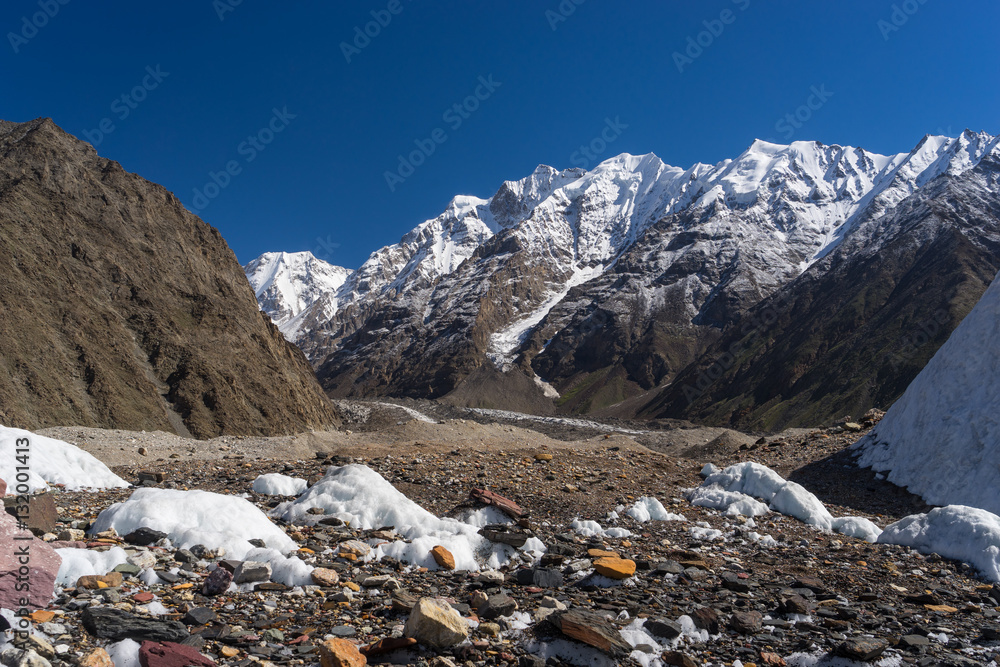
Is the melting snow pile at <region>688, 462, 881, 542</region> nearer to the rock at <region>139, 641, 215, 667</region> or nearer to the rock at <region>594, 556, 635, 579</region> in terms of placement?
the rock at <region>594, 556, 635, 579</region>

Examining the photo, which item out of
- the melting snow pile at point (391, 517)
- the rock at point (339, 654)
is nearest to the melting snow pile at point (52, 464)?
the melting snow pile at point (391, 517)

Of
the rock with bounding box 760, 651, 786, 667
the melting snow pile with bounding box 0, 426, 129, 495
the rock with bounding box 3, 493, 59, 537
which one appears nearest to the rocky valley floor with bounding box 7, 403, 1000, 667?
the rock with bounding box 760, 651, 786, 667

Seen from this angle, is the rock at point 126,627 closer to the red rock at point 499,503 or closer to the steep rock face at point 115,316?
the red rock at point 499,503

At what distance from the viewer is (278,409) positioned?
48.2 m

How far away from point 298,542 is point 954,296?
153 m

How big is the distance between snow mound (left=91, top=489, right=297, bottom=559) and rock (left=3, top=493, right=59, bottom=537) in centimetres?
65

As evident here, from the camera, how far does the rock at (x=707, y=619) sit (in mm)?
7127

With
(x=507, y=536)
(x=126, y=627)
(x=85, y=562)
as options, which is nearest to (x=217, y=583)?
(x=126, y=627)

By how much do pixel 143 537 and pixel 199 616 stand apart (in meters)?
2.65

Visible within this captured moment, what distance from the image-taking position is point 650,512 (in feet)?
45.0

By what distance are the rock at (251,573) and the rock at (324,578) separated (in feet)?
1.96

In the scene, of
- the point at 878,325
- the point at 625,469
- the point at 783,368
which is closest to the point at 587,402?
the point at 783,368

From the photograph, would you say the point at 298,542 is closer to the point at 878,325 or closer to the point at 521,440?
the point at 521,440

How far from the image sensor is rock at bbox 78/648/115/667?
5.00 meters
